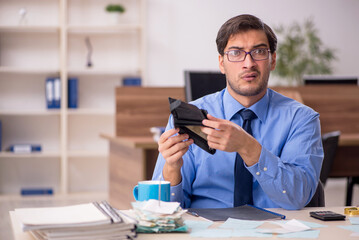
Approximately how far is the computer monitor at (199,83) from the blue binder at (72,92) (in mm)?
2690

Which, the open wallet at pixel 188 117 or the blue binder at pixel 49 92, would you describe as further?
the blue binder at pixel 49 92

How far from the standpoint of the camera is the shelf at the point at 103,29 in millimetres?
5535

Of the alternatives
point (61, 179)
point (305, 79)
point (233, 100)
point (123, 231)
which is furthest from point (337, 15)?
point (123, 231)

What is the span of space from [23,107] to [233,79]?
14.3ft

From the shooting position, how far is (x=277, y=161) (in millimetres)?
1557

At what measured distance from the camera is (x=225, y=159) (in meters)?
1.76

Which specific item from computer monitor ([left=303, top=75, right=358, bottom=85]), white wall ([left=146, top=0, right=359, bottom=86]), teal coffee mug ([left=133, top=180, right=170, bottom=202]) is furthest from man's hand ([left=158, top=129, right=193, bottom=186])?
white wall ([left=146, top=0, right=359, bottom=86])

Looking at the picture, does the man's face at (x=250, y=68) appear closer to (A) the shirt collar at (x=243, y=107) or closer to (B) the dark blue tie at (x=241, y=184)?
(A) the shirt collar at (x=243, y=107)

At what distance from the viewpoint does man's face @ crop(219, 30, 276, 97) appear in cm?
175

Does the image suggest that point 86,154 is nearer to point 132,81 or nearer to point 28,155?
point 28,155

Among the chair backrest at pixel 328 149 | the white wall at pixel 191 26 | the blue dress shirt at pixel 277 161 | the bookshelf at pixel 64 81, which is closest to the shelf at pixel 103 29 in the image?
the bookshelf at pixel 64 81

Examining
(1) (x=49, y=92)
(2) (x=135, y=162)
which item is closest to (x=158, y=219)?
(2) (x=135, y=162)

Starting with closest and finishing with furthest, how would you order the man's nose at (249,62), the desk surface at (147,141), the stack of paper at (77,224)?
the stack of paper at (77,224), the man's nose at (249,62), the desk surface at (147,141)

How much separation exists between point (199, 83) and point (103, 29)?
2.94 metres
